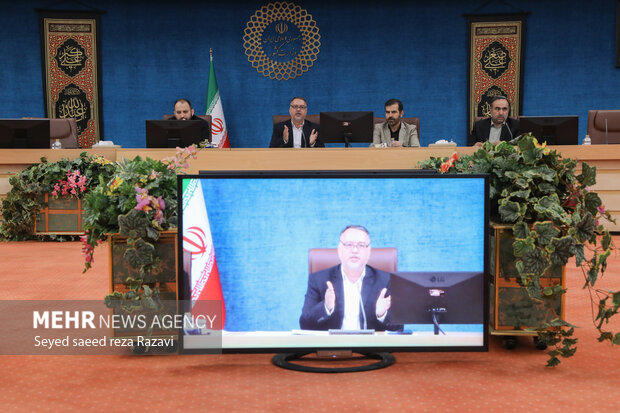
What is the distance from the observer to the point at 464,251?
1706 millimetres

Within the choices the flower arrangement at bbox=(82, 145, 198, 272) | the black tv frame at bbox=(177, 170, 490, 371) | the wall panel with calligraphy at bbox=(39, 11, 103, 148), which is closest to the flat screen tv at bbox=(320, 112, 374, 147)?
the flower arrangement at bbox=(82, 145, 198, 272)

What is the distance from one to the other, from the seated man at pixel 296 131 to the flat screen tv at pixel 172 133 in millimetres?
981

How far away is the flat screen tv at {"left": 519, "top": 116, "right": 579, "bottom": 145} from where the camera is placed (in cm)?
477

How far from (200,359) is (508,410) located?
97 cm

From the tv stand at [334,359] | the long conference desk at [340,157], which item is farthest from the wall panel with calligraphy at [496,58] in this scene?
the tv stand at [334,359]

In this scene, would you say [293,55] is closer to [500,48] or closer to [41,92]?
[500,48]

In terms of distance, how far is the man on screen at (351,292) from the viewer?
1677 millimetres

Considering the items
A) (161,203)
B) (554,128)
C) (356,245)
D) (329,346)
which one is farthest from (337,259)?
(554,128)

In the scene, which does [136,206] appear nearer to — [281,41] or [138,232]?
[138,232]

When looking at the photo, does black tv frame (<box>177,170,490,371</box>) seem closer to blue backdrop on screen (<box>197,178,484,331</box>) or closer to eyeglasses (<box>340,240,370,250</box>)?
blue backdrop on screen (<box>197,178,484,331</box>)

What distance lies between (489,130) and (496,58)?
2597 mm

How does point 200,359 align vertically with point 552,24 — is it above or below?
below

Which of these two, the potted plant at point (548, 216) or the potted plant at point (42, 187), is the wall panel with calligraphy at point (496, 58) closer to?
the potted plant at point (42, 187)

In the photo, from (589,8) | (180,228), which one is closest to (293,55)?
(589,8)
